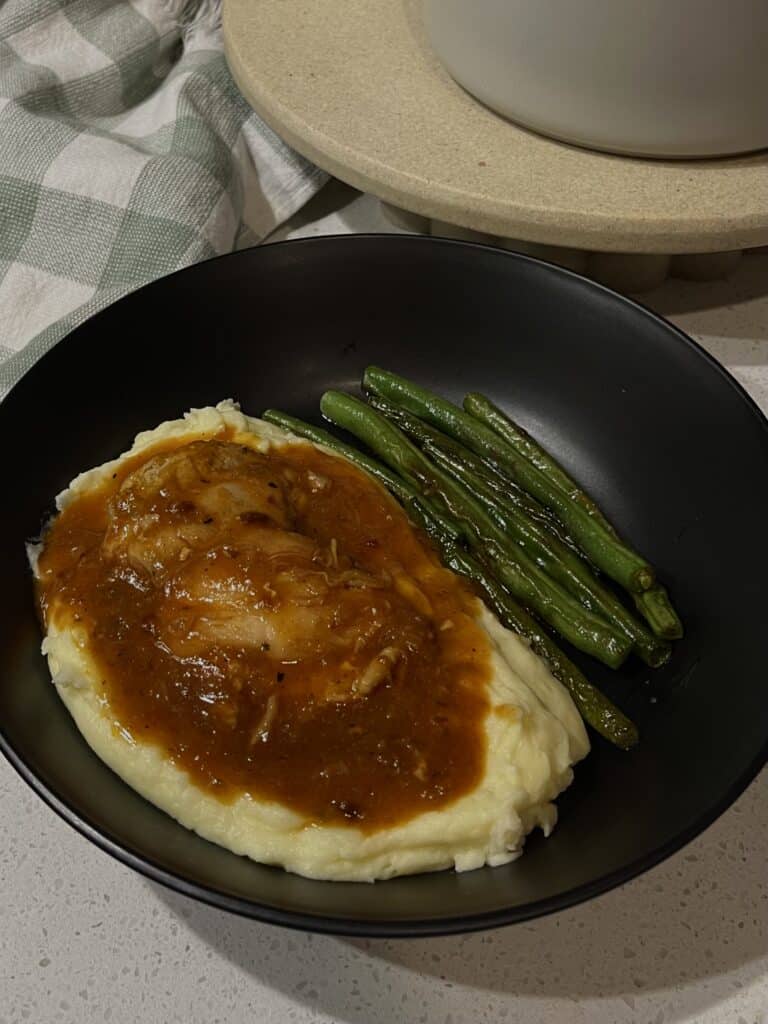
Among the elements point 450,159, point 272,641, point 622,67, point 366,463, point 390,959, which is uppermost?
point 622,67

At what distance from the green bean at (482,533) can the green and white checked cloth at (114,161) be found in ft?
2.88

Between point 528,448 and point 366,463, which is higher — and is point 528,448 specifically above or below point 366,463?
above

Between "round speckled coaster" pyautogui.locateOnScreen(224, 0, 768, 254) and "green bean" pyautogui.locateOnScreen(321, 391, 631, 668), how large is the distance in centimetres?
74

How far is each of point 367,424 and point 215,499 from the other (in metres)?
0.64

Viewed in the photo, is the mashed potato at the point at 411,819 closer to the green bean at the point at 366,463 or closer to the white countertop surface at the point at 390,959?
the white countertop surface at the point at 390,959

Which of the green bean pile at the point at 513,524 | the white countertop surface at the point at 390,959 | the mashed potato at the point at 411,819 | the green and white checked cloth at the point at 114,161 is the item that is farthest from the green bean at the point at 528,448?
the green and white checked cloth at the point at 114,161

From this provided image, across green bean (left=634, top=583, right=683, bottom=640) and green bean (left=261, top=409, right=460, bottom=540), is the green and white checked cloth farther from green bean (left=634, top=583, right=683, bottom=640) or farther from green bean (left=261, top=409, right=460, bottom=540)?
green bean (left=634, top=583, right=683, bottom=640)

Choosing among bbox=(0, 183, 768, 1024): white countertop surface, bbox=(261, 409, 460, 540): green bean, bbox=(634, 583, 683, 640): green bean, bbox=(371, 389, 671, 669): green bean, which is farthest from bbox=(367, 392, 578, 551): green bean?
bbox=(0, 183, 768, 1024): white countertop surface

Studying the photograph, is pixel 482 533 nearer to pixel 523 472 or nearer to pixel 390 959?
pixel 523 472

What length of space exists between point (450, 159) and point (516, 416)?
2.80 feet

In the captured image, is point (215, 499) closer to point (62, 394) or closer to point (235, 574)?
point (235, 574)

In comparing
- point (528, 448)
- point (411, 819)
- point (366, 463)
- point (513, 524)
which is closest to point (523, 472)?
point (528, 448)

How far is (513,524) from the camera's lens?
259 centimetres

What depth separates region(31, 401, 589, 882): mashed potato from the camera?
1.94 meters
